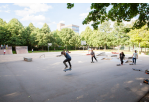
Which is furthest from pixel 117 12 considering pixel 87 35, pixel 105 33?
pixel 87 35

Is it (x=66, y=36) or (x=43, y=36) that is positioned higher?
(x=66, y=36)

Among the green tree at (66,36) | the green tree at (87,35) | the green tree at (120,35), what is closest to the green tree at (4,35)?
the green tree at (66,36)

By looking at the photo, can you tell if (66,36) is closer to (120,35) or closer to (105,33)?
(105,33)

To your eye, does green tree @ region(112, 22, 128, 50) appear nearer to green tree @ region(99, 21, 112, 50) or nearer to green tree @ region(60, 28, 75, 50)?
green tree @ region(99, 21, 112, 50)

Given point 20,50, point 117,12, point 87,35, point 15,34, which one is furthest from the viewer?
point 87,35

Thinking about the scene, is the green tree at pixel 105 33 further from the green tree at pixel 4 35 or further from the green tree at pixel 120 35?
the green tree at pixel 4 35

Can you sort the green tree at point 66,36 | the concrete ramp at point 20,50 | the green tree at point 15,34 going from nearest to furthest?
the concrete ramp at point 20,50 < the green tree at point 15,34 < the green tree at point 66,36

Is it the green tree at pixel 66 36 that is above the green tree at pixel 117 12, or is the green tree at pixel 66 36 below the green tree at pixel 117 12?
above

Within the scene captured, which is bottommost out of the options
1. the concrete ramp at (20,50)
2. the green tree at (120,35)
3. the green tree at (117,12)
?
the concrete ramp at (20,50)

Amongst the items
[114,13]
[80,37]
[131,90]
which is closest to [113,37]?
[80,37]

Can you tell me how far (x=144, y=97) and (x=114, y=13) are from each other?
672cm

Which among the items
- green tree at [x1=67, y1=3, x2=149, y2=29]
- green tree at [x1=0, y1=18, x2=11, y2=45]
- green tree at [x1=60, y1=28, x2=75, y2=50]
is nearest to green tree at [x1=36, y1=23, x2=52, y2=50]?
green tree at [x1=60, y1=28, x2=75, y2=50]

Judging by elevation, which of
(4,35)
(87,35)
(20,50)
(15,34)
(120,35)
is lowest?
(20,50)

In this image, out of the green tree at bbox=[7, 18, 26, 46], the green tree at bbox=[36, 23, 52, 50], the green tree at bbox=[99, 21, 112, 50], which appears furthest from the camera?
the green tree at bbox=[99, 21, 112, 50]
